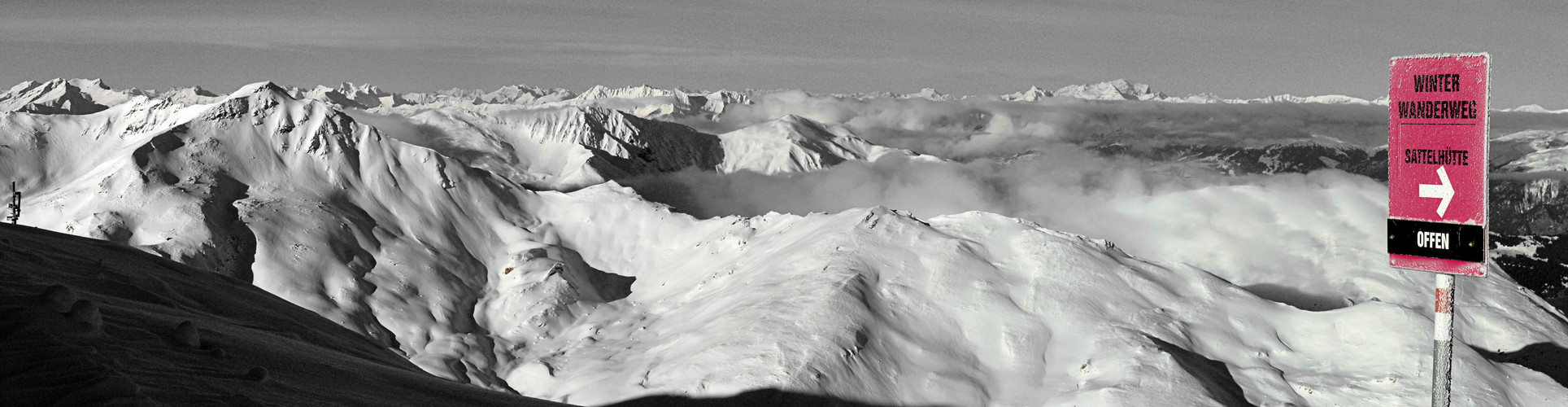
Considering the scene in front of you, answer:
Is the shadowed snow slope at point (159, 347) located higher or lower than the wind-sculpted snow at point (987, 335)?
→ higher

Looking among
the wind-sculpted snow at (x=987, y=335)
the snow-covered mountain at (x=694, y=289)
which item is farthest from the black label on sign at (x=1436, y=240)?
the wind-sculpted snow at (x=987, y=335)

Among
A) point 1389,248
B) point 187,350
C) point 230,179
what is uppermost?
point 187,350

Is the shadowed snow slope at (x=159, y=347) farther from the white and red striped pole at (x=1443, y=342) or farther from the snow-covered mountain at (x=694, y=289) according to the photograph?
the snow-covered mountain at (x=694, y=289)

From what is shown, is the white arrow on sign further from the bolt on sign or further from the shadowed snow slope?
the shadowed snow slope

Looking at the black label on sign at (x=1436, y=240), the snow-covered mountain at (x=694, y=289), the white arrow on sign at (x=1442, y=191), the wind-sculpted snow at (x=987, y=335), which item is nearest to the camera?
the black label on sign at (x=1436, y=240)

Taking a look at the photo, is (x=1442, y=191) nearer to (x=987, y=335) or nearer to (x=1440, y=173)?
(x=1440, y=173)

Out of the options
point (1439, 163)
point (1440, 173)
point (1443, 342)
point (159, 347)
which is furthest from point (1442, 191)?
point (159, 347)

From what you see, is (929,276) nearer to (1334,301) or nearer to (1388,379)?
(1388,379)

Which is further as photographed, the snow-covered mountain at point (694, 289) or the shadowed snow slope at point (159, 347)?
the snow-covered mountain at point (694, 289)

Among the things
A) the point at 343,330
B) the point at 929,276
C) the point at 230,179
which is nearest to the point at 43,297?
the point at 343,330
